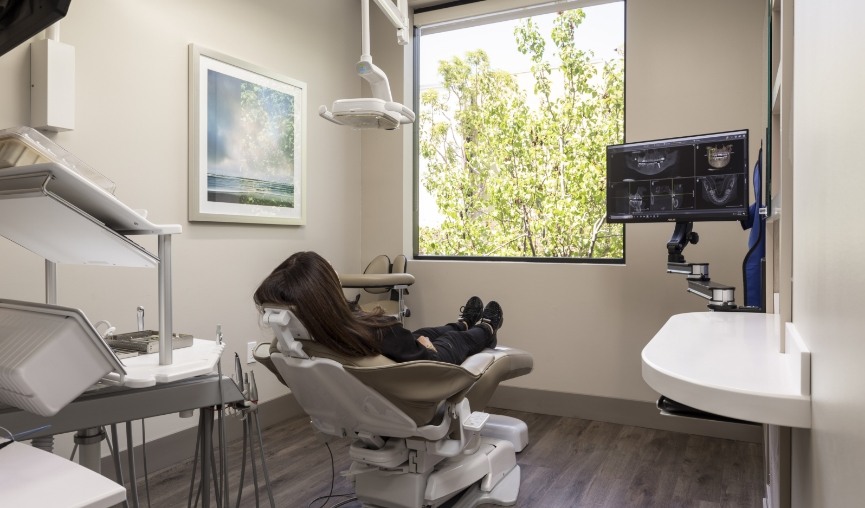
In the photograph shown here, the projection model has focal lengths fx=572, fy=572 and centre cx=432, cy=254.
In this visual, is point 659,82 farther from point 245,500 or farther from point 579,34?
point 245,500

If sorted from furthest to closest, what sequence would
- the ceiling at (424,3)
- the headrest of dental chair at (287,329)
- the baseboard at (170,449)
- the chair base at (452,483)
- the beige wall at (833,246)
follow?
1. the ceiling at (424,3)
2. the baseboard at (170,449)
3. the chair base at (452,483)
4. the headrest of dental chair at (287,329)
5. the beige wall at (833,246)

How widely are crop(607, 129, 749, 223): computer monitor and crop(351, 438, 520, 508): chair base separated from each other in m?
1.35

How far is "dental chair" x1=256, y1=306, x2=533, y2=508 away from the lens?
73.4 inches

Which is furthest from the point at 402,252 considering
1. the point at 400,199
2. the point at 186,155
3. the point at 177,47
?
the point at 177,47

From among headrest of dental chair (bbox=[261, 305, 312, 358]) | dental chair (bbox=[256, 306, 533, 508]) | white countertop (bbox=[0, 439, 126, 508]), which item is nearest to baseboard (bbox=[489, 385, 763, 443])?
dental chair (bbox=[256, 306, 533, 508])

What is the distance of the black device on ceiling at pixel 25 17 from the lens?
1065 millimetres

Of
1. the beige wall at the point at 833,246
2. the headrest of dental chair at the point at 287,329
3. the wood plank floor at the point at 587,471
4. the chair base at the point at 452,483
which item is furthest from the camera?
the wood plank floor at the point at 587,471

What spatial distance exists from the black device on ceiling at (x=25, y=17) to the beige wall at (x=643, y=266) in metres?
2.95

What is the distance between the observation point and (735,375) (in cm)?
84

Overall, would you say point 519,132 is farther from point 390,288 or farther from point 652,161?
point 390,288

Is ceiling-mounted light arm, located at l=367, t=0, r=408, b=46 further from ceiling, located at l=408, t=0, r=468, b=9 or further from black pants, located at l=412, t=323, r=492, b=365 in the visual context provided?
black pants, located at l=412, t=323, r=492, b=365

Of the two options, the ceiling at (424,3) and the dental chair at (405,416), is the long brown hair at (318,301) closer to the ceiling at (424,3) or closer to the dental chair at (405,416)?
the dental chair at (405,416)

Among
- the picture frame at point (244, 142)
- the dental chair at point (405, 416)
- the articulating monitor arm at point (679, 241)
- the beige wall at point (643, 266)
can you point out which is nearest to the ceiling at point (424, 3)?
the picture frame at point (244, 142)

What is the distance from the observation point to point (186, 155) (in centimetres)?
285
